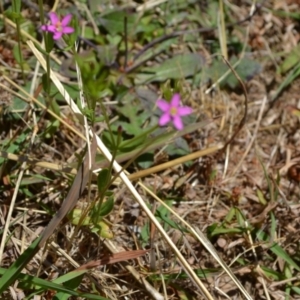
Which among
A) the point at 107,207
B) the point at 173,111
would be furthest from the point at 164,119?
the point at 107,207

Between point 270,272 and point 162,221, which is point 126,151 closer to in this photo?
point 162,221

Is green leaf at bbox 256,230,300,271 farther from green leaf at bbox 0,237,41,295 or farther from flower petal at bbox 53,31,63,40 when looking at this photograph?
flower petal at bbox 53,31,63,40

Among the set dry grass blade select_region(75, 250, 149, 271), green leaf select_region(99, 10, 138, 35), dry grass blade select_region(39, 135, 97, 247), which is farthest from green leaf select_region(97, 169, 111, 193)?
green leaf select_region(99, 10, 138, 35)

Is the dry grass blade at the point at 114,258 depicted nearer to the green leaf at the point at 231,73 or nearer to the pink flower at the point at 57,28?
the pink flower at the point at 57,28

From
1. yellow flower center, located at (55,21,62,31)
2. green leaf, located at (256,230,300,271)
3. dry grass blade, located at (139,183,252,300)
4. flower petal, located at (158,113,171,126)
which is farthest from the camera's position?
green leaf, located at (256,230,300,271)

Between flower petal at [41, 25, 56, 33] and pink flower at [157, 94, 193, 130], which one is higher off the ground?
flower petal at [41, 25, 56, 33]

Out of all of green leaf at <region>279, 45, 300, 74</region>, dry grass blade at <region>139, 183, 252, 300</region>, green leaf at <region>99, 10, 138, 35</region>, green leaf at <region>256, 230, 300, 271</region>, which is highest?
green leaf at <region>99, 10, 138, 35</region>

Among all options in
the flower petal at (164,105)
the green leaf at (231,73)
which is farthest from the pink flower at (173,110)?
the green leaf at (231,73)

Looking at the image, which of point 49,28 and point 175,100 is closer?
point 175,100

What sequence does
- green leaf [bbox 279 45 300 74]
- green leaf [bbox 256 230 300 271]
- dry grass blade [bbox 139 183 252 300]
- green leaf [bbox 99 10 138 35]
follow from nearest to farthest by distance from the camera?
dry grass blade [bbox 139 183 252 300] < green leaf [bbox 256 230 300 271] < green leaf [bbox 99 10 138 35] < green leaf [bbox 279 45 300 74]

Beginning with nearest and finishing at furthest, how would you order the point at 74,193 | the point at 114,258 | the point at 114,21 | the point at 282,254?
the point at 74,193 < the point at 114,258 < the point at 282,254 < the point at 114,21

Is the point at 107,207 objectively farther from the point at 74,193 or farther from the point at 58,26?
the point at 58,26

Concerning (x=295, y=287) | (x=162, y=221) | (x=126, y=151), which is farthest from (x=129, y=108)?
(x=295, y=287)
